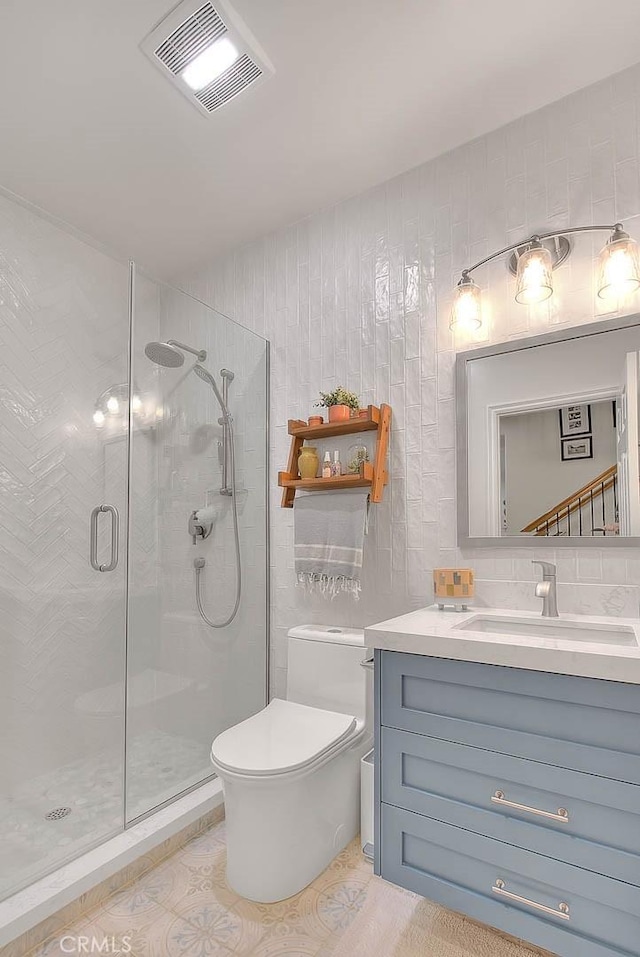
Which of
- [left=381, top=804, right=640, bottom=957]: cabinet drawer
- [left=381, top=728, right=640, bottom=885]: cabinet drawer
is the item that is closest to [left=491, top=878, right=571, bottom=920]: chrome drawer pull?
[left=381, top=804, right=640, bottom=957]: cabinet drawer

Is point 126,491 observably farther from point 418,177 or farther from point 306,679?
point 418,177

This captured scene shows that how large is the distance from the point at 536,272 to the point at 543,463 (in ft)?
→ 2.04

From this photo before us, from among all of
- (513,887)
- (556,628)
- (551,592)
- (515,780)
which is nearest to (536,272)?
(551,592)

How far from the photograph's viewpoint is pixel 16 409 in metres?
1.81

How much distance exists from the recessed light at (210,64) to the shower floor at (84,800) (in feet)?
7.43

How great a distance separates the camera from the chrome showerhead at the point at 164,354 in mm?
2035

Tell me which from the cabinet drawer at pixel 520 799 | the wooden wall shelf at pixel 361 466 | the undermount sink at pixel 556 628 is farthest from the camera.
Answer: the wooden wall shelf at pixel 361 466

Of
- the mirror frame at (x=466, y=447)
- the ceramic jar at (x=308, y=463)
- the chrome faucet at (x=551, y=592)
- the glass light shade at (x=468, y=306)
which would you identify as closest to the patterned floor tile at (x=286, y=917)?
the chrome faucet at (x=551, y=592)

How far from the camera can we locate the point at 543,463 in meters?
1.79

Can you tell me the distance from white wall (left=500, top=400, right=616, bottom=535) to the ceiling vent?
1.42m

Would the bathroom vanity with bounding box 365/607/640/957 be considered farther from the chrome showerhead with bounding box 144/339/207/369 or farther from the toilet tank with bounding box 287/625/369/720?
the chrome showerhead with bounding box 144/339/207/369

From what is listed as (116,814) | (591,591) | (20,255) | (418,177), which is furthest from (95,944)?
(418,177)

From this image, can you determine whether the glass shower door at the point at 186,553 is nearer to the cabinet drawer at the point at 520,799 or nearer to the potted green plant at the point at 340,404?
the potted green plant at the point at 340,404

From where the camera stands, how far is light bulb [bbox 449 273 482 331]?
6.24 feet
